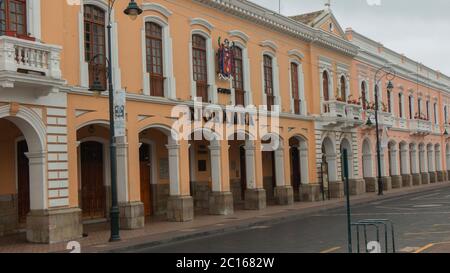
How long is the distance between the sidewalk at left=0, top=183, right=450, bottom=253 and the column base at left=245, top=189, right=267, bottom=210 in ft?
1.37

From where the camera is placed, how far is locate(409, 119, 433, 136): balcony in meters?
46.5

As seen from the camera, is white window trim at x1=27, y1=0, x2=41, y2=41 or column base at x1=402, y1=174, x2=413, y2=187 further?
column base at x1=402, y1=174, x2=413, y2=187

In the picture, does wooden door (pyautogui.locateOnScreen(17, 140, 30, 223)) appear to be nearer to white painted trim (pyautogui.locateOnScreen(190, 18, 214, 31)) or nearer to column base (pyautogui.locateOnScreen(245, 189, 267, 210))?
white painted trim (pyautogui.locateOnScreen(190, 18, 214, 31))

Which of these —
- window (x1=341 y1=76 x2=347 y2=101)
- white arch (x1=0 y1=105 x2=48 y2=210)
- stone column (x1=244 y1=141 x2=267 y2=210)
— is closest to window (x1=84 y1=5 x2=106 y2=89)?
white arch (x1=0 y1=105 x2=48 y2=210)

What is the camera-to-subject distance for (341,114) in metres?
33.4

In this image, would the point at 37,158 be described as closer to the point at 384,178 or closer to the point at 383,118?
the point at 383,118

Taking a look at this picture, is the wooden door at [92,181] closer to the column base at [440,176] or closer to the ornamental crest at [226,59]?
the ornamental crest at [226,59]

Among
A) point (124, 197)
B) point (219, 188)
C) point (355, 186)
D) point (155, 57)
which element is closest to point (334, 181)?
point (355, 186)

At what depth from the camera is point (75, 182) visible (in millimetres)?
17516

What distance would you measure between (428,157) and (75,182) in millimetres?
40317

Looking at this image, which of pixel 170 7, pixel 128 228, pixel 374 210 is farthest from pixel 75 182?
pixel 374 210

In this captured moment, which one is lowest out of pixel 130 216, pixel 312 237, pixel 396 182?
pixel 312 237

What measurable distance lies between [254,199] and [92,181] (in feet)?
25.2
